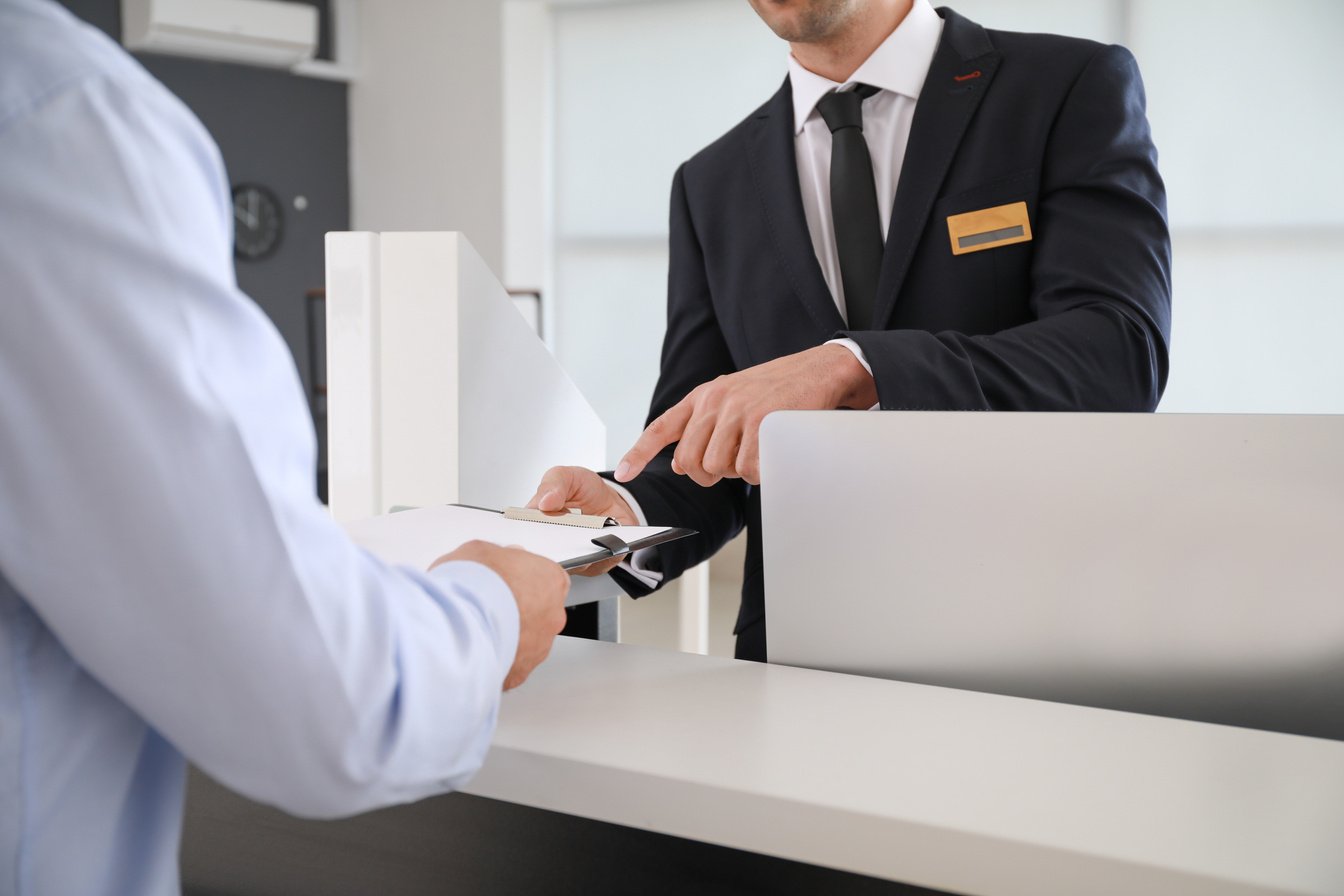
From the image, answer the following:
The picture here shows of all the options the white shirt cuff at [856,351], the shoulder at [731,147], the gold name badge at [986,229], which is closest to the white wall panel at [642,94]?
the shoulder at [731,147]

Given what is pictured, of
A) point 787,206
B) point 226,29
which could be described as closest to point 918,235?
point 787,206

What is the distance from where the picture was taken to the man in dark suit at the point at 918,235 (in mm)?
1240

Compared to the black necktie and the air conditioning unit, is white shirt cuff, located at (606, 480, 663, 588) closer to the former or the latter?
the black necktie

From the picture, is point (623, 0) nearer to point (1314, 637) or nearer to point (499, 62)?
point (499, 62)

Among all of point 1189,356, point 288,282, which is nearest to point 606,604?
point 1189,356

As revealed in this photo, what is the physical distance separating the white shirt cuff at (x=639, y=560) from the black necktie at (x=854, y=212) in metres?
0.41

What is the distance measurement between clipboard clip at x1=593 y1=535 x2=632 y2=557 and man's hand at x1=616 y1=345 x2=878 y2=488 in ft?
0.42

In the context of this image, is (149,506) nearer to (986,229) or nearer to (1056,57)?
(986,229)

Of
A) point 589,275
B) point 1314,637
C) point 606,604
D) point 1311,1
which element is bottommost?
point 606,604

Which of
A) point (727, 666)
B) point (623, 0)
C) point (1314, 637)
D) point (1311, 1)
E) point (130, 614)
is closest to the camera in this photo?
point (130, 614)

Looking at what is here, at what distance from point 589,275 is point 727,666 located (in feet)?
15.8

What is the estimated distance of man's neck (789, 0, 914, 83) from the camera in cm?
152

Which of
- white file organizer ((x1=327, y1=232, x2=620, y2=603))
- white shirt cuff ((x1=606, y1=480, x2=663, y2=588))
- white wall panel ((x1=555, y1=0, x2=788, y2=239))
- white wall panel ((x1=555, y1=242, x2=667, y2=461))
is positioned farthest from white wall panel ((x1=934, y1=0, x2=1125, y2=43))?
white shirt cuff ((x1=606, y1=480, x2=663, y2=588))

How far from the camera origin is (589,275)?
18.4 ft
